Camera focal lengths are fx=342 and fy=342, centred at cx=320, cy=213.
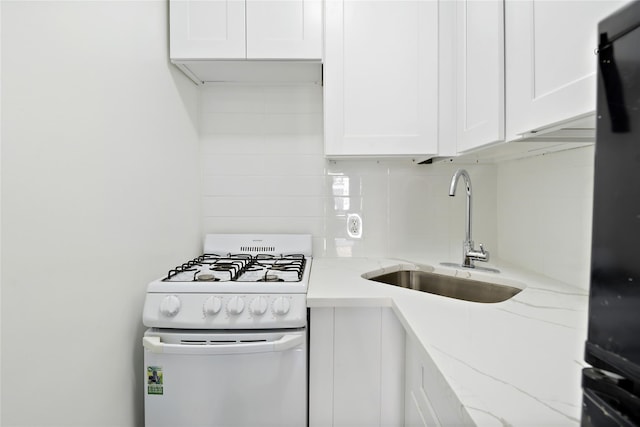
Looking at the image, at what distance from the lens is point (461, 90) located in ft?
4.35

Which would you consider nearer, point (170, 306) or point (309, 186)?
point (170, 306)

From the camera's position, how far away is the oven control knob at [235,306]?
110cm

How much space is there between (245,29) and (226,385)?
1.38m

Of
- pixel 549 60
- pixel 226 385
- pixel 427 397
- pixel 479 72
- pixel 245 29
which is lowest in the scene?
pixel 226 385

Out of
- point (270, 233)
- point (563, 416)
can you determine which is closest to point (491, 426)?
point (563, 416)

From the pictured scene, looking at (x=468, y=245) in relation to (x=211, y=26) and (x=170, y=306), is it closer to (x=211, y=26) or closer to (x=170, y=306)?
(x=170, y=306)

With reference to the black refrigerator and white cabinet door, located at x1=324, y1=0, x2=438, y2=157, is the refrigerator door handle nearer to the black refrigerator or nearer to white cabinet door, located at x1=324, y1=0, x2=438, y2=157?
the black refrigerator

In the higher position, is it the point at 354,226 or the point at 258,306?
the point at 354,226

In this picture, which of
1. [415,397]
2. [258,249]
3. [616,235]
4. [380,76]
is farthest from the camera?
[258,249]

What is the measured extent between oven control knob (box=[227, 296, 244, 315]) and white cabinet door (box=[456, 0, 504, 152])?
37.2 inches

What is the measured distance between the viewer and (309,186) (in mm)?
1793

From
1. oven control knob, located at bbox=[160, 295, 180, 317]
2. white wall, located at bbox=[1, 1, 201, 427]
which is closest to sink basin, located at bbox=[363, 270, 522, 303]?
oven control knob, located at bbox=[160, 295, 180, 317]

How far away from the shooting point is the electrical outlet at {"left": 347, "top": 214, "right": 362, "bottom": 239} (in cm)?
180

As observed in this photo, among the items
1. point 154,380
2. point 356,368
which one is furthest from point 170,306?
point 356,368
